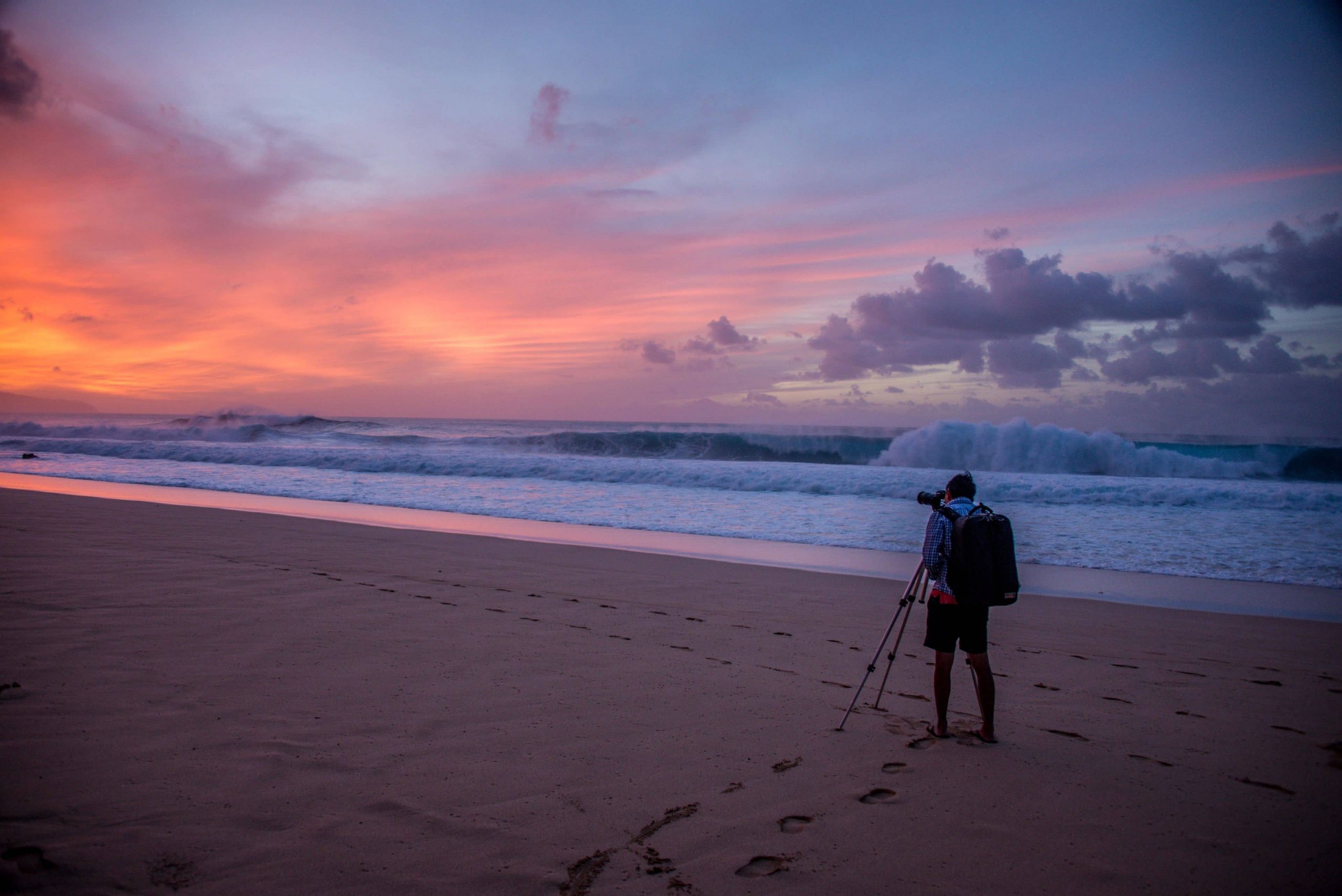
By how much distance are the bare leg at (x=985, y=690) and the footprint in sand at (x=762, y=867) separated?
76.3 inches

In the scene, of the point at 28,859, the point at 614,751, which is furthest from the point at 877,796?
the point at 28,859

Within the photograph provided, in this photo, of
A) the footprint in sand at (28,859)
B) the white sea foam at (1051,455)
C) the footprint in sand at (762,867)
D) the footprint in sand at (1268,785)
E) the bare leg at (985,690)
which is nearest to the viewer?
the footprint in sand at (28,859)

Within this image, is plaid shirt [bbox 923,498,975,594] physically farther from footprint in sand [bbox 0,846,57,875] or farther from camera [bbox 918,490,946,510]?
footprint in sand [bbox 0,846,57,875]

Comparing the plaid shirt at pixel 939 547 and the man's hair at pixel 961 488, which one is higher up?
the man's hair at pixel 961 488

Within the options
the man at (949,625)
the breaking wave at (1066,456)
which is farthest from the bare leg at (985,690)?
the breaking wave at (1066,456)

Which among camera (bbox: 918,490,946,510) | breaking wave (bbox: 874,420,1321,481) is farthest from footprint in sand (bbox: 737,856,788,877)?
breaking wave (bbox: 874,420,1321,481)

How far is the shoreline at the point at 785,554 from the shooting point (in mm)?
9305

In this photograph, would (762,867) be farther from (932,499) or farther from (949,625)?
(932,499)

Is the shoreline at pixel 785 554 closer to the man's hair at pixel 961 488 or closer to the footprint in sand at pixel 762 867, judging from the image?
the man's hair at pixel 961 488

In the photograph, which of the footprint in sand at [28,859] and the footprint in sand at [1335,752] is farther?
the footprint in sand at [1335,752]

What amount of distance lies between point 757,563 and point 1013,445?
87.4ft

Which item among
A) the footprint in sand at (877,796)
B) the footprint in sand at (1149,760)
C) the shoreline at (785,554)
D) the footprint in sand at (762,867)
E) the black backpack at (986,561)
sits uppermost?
the black backpack at (986,561)

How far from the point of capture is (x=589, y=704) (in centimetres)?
484

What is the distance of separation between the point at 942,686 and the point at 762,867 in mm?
2037
